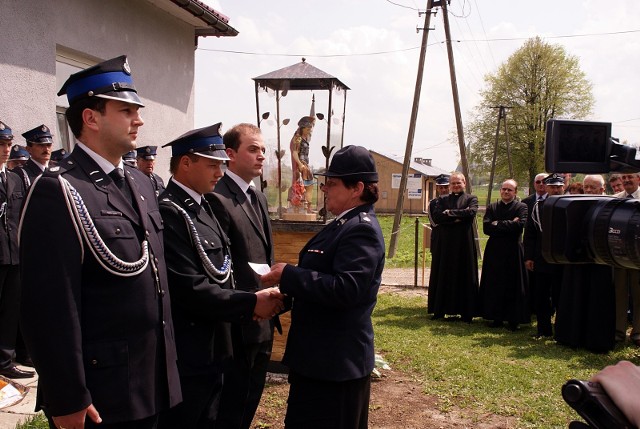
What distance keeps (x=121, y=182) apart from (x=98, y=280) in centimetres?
43

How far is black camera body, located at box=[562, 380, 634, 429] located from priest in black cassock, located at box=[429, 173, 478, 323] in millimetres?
7229

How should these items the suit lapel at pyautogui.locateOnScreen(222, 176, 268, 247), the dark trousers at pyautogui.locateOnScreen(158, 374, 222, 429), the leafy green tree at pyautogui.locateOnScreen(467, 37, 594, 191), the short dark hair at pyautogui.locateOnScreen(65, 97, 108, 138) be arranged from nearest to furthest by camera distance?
the short dark hair at pyautogui.locateOnScreen(65, 97, 108, 138) < the dark trousers at pyautogui.locateOnScreen(158, 374, 222, 429) < the suit lapel at pyautogui.locateOnScreen(222, 176, 268, 247) < the leafy green tree at pyautogui.locateOnScreen(467, 37, 594, 191)

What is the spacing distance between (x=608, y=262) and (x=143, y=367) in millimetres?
1712

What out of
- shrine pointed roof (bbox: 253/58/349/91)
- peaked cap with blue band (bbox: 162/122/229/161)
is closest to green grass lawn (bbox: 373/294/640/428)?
shrine pointed roof (bbox: 253/58/349/91)

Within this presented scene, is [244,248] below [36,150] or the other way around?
below

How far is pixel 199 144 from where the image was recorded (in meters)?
3.25

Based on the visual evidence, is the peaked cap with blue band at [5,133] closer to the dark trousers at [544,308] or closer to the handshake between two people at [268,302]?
the handshake between two people at [268,302]

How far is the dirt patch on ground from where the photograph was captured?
4773mm

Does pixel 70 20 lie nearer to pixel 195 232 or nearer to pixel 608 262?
pixel 195 232

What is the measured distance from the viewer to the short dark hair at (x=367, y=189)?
3098mm

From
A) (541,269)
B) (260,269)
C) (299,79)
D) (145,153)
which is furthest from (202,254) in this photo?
(541,269)

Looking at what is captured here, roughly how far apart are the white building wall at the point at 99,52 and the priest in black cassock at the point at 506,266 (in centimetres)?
499

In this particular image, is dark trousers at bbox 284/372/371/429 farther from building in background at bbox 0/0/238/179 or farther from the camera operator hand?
building in background at bbox 0/0/238/179

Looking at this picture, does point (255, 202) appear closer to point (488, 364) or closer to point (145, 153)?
point (488, 364)
